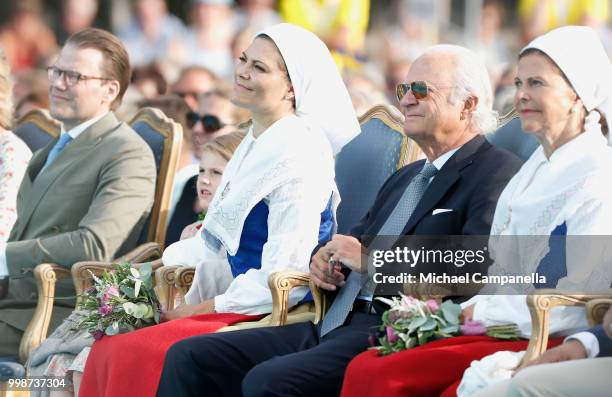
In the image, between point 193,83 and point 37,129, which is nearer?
point 37,129

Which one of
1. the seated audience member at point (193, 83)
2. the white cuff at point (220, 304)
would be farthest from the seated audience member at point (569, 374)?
the seated audience member at point (193, 83)

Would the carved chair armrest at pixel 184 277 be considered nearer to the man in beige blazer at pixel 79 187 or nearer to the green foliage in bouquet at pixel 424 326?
the man in beige blazer at pixel 79 187

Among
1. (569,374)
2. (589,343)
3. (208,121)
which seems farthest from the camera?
(208,121)

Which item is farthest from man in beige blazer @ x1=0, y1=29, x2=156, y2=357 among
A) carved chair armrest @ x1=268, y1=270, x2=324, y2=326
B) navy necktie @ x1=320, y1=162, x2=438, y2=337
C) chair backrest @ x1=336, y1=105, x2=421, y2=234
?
navy necktie @ x1=320, y1=162, x2=438, y2=337

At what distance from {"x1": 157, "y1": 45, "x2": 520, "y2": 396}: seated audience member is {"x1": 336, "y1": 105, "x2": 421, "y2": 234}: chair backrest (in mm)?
572

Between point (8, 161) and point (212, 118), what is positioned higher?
point (212, 118)

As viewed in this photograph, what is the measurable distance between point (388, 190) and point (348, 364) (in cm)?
89

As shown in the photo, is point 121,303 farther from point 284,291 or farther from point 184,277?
point 284,291

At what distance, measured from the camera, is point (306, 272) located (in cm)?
514

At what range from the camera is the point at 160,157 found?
6.57 metres

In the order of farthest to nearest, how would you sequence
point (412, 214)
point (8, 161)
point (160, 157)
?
point (8, 161) → point (160, 157) → point (412, 214)

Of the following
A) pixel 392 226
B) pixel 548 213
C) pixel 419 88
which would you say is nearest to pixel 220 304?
pixel 392 226

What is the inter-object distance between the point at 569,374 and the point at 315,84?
2095 mm

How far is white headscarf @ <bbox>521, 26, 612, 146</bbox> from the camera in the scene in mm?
4355
